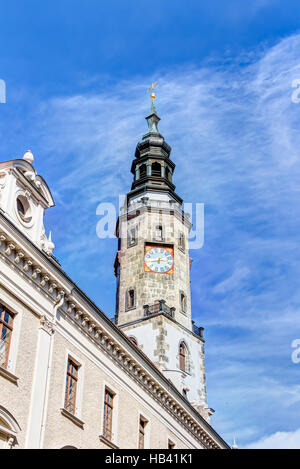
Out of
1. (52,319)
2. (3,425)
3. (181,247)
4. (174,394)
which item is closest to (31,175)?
(52,319)

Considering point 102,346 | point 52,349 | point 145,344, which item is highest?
point 145,344

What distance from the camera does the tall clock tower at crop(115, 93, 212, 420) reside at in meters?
46.2

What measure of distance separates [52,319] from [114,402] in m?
5.78

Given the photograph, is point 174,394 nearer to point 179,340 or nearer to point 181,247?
point 179,340

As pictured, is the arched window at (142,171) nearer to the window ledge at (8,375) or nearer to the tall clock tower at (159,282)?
the tall clock tower at (159,282)

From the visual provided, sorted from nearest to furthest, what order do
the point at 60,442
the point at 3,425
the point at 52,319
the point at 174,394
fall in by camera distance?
the point at 3,425 → the point at 60,442 → the point at 52,319 → the point at 174,394

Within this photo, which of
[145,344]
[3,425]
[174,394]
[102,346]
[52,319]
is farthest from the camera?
[145,344]

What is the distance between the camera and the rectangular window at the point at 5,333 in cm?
1994

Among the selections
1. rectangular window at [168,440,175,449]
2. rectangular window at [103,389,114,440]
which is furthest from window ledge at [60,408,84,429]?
rectangular window at [168,440,175,449]

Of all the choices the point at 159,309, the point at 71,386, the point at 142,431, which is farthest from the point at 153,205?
the point at 71,386

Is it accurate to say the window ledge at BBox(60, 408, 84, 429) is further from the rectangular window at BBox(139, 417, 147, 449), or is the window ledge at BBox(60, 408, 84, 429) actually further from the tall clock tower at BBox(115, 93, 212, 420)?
the tall clock tower at BBox(115, 93, 212, 420)

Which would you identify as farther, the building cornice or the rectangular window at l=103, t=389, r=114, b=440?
the rectangular window at l=103, t=389, r=114, b=440

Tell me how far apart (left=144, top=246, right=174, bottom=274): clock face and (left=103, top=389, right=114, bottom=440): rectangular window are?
2423 cm
